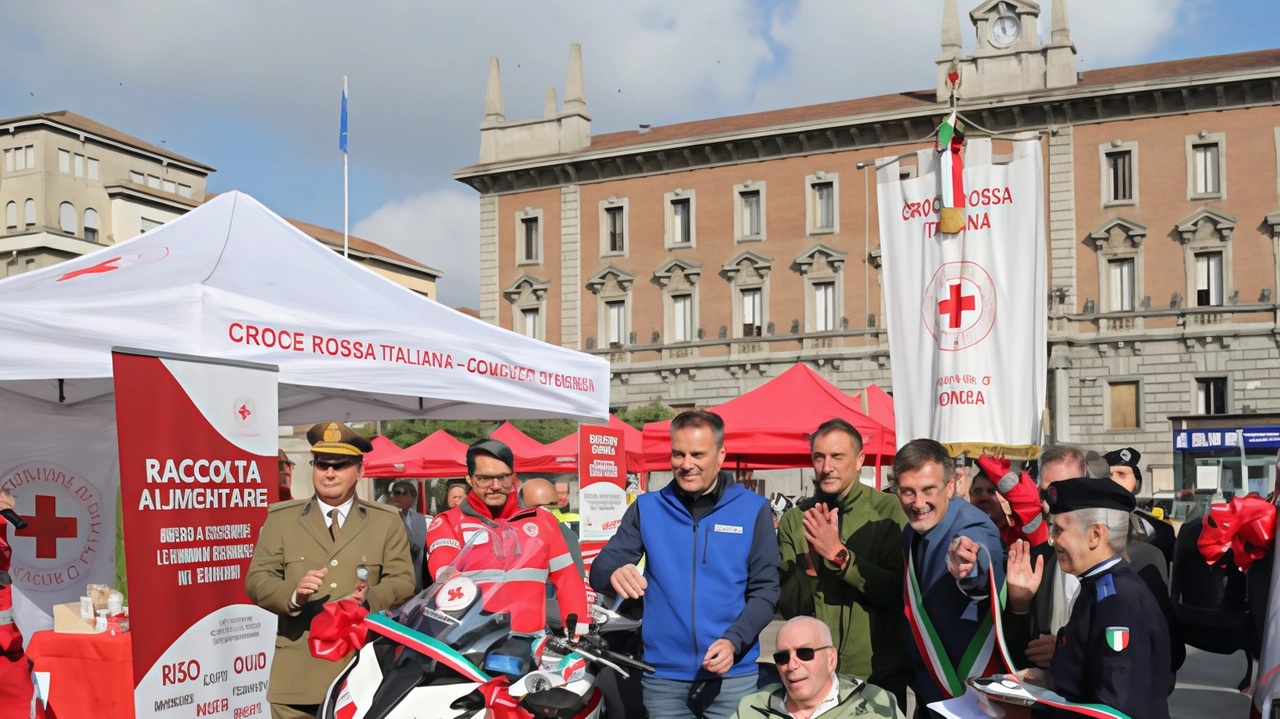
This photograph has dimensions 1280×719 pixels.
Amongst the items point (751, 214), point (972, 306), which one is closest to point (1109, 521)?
point (972, 306)

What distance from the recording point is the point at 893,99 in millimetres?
45438

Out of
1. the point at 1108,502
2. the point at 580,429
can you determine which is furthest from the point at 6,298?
the point at 580,429

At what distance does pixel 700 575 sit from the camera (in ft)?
15.5

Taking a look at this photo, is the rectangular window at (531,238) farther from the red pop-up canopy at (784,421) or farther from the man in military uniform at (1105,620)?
the man in military uniform at (1105,620)

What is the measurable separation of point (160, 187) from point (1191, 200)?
59630 mm

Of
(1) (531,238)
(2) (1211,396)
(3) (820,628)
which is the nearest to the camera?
(3) (820,628)

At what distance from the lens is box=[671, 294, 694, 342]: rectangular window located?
47.3 meters

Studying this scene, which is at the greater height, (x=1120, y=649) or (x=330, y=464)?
(x=330, y=464)

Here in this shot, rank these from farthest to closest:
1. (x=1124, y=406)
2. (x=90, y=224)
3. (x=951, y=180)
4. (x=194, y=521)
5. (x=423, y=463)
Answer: (x=90, y=224) < (x=1124, y=406) < (x=423, y=463) < (x=951, y=180) < (x=194, y=521)

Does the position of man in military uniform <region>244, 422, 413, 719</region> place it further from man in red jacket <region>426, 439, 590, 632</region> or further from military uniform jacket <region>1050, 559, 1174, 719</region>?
military uniform jacket <region>1050, 559, 1174, 719</region>

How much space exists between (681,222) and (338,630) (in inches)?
1725

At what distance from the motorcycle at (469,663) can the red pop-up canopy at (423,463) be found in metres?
16.5

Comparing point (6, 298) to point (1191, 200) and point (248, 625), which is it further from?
point (1191, 200)

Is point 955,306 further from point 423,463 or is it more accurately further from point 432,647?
point 423,463
